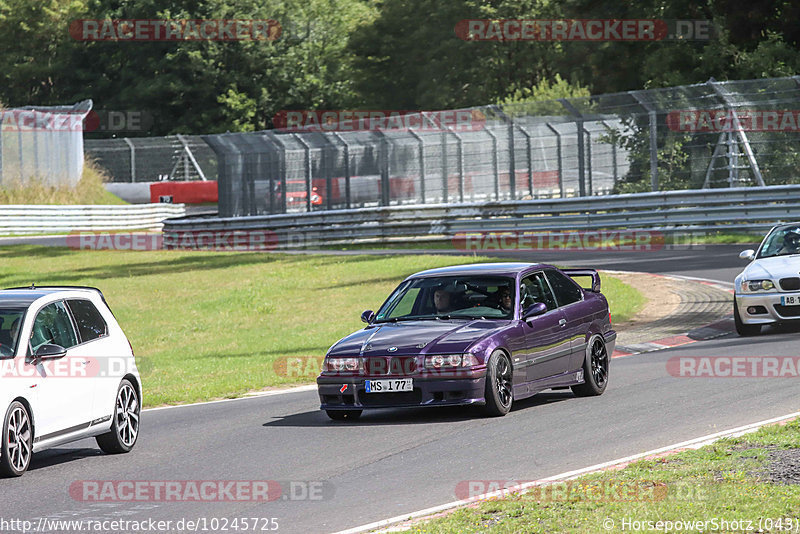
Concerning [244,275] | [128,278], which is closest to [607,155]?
[244,275]

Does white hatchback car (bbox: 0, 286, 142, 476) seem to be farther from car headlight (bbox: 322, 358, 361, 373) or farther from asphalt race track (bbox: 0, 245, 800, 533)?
car headlight (bbox: 322, 358, 361, 373)

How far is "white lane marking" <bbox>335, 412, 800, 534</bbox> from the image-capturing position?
23.4 feet

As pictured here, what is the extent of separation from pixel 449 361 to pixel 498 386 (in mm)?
590

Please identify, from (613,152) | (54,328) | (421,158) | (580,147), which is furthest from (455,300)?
(421,158)

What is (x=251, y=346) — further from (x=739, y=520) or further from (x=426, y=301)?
(x=739, y=520)

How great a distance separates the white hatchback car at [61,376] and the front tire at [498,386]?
307 cm

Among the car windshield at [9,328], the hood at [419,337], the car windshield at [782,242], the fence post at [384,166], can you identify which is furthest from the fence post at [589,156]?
the car windshield at [9,328]

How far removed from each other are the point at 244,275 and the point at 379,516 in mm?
23042

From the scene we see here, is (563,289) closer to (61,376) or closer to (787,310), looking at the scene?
(787,310)

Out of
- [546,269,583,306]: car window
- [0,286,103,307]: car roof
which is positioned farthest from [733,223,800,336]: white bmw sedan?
[0,286,103,307]: car roof

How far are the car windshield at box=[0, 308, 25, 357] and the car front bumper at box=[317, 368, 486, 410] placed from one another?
2813mm

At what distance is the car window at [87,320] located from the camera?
34.8ft

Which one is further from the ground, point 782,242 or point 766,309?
point 782,242

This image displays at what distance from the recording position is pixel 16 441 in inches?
364
